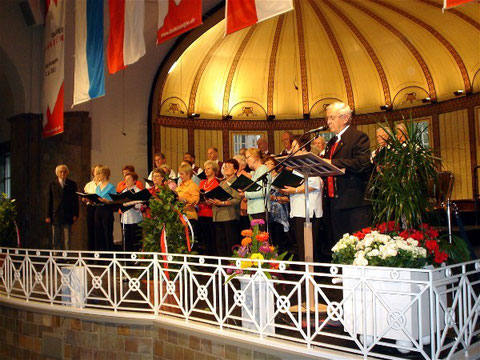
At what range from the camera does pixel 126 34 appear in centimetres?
823

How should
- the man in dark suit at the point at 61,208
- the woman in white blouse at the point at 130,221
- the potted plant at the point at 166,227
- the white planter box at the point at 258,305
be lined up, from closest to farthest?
1. the white planter box at the point at 258,305
2. the potted plant at the point at 166,227
3. the woman in white blouse at the point at 130,221
4. the man in dark suit at the point at 61,208

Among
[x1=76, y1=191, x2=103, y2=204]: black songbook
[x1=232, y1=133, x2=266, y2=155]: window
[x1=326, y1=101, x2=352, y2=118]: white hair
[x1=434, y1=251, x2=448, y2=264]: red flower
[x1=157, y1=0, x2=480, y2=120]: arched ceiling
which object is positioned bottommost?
[x1=434, y1=251, x2=448, y2=264]: red flower

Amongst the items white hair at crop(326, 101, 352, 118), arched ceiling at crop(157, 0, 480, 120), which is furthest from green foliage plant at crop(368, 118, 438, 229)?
arched ceiling at crop(157, 0, 480, 120)

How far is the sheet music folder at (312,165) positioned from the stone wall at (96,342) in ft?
4.41

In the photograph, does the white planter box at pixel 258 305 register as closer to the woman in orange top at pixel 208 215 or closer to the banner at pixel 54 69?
the woman in orange top at pixel 208 215

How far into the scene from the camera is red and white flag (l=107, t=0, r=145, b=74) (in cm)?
806

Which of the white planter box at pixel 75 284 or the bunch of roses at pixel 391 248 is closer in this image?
the bunch of roses at pixel 391 248

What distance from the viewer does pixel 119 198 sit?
671cm

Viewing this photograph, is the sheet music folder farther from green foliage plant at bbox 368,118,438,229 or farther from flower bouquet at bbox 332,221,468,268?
flower bouquet at bbox 332,221,468,268

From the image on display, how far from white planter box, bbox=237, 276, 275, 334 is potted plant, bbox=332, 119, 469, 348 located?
0.60 m

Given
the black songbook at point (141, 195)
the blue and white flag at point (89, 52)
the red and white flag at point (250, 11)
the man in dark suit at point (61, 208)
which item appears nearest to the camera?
the red and white flag at point (250, 11)

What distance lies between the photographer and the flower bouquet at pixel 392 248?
3.90 m

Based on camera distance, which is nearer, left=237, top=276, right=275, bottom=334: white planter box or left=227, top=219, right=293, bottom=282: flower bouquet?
left=237, top=276, right=275, bottom=334: white planter box

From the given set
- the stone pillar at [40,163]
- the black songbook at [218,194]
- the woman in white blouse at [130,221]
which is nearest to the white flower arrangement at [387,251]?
the black songbook at [218,194]
